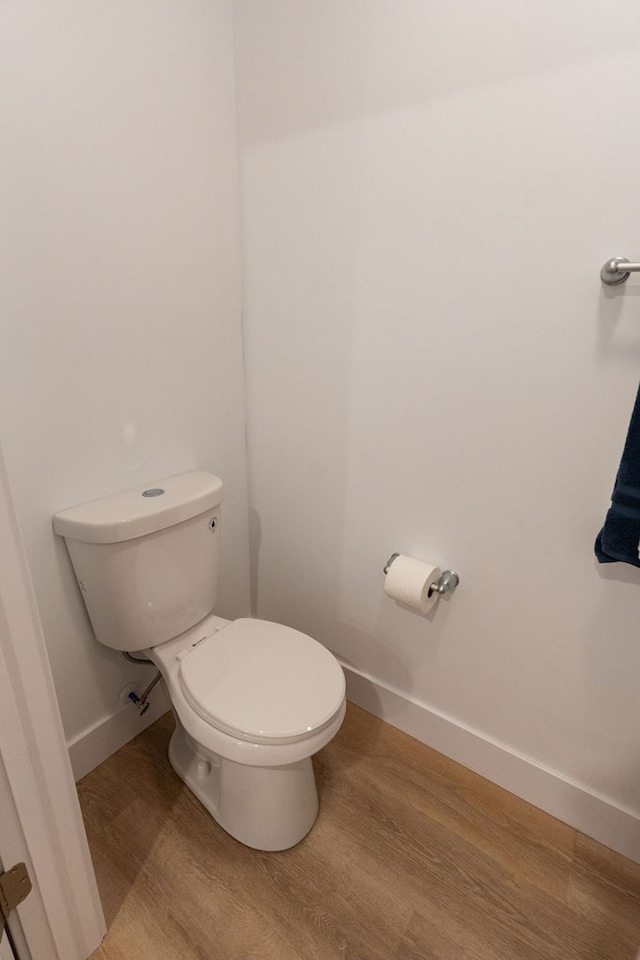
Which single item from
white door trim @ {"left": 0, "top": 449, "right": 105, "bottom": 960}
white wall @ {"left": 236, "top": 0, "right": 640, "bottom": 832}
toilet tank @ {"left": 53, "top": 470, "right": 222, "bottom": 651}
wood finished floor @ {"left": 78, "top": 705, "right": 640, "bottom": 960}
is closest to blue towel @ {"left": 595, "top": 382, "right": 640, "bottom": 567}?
white wall @ {"left": 236, "top": 0, "right": 640, "bottom": 832}

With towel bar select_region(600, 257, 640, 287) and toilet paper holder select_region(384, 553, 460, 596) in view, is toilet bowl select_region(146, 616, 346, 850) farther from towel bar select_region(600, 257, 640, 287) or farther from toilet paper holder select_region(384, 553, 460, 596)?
towel bar select_region(600, 257, 640, 287)

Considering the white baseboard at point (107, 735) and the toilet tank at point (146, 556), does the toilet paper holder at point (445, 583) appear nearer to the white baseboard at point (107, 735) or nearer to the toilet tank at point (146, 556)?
the toilet tank at point (146, 556)

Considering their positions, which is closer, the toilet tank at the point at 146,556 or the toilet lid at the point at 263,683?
the toilet lid at the point at 263,683

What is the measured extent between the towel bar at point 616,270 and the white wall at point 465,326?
0.08 feet

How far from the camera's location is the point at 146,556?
1.19 meters

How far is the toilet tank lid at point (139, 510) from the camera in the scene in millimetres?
1115

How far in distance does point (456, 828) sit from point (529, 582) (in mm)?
695

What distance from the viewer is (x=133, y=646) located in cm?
126

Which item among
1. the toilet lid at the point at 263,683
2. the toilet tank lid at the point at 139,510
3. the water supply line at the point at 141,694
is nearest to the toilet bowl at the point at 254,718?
the toilet lid at the point at 263,683

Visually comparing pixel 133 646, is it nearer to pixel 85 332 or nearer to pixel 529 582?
pixel 85 332

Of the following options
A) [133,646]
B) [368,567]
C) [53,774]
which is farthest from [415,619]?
[53,774]

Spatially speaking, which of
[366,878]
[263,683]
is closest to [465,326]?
[263,683]

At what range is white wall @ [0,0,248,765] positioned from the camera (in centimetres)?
98

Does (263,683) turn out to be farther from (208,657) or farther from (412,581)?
(412,581)
